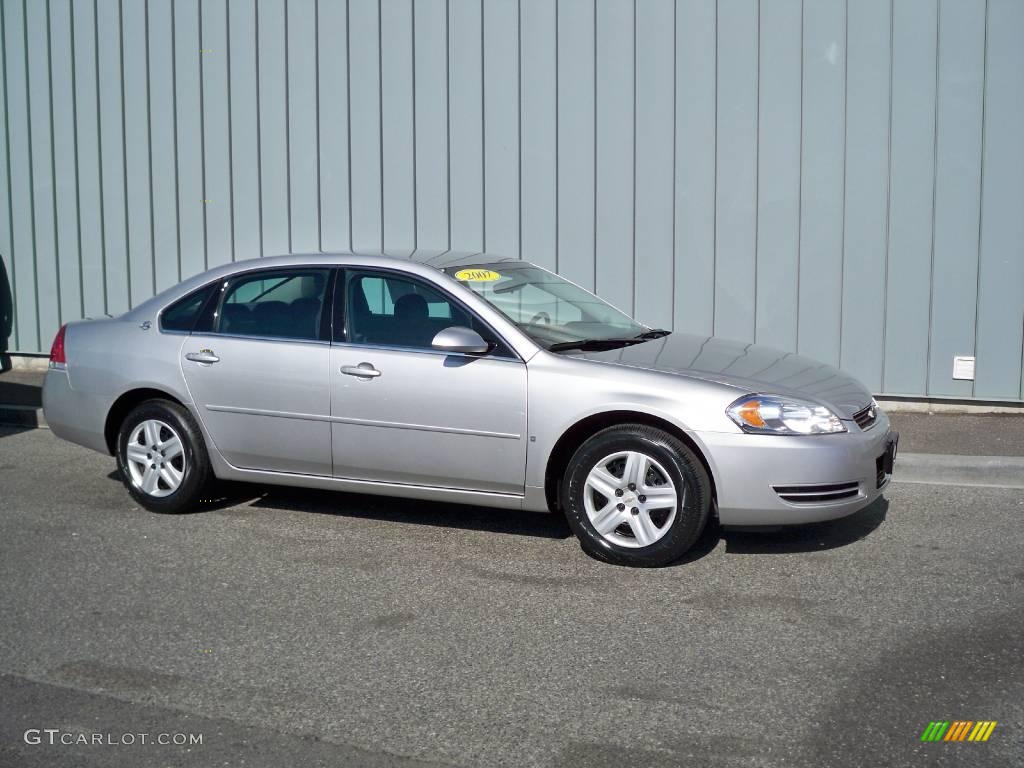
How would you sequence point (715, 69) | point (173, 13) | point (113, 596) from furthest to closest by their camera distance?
point (173, 13) < point (715, 69) < point (113, 596)

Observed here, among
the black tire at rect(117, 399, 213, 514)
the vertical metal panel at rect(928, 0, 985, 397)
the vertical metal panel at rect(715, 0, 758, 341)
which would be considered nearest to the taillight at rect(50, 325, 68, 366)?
the black tire at rect(117, 399, 213, 514)

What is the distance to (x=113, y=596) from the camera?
521cm

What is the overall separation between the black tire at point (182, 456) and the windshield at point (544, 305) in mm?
1744

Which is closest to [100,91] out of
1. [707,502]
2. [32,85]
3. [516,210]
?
[32,85]

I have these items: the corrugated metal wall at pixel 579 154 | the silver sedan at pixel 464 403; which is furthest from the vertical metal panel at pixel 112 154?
the silver sedan at pixel 464 403

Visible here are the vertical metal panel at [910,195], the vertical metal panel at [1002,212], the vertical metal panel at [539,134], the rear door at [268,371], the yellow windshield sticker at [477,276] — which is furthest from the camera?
the vertical metal panel at [539,134]

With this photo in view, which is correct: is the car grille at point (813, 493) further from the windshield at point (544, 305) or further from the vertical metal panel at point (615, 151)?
the vertical metal panel at point (615, 151)

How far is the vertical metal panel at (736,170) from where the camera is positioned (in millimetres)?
9422

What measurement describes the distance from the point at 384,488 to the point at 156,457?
1.47m

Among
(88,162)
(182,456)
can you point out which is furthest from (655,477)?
(88,162)

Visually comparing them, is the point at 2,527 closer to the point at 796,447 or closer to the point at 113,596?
the point at 113,596

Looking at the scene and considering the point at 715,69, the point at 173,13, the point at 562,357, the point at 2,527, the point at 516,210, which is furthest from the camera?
the point at 173,13

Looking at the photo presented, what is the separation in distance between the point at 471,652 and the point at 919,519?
10.4 feet

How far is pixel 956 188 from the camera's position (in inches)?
359
